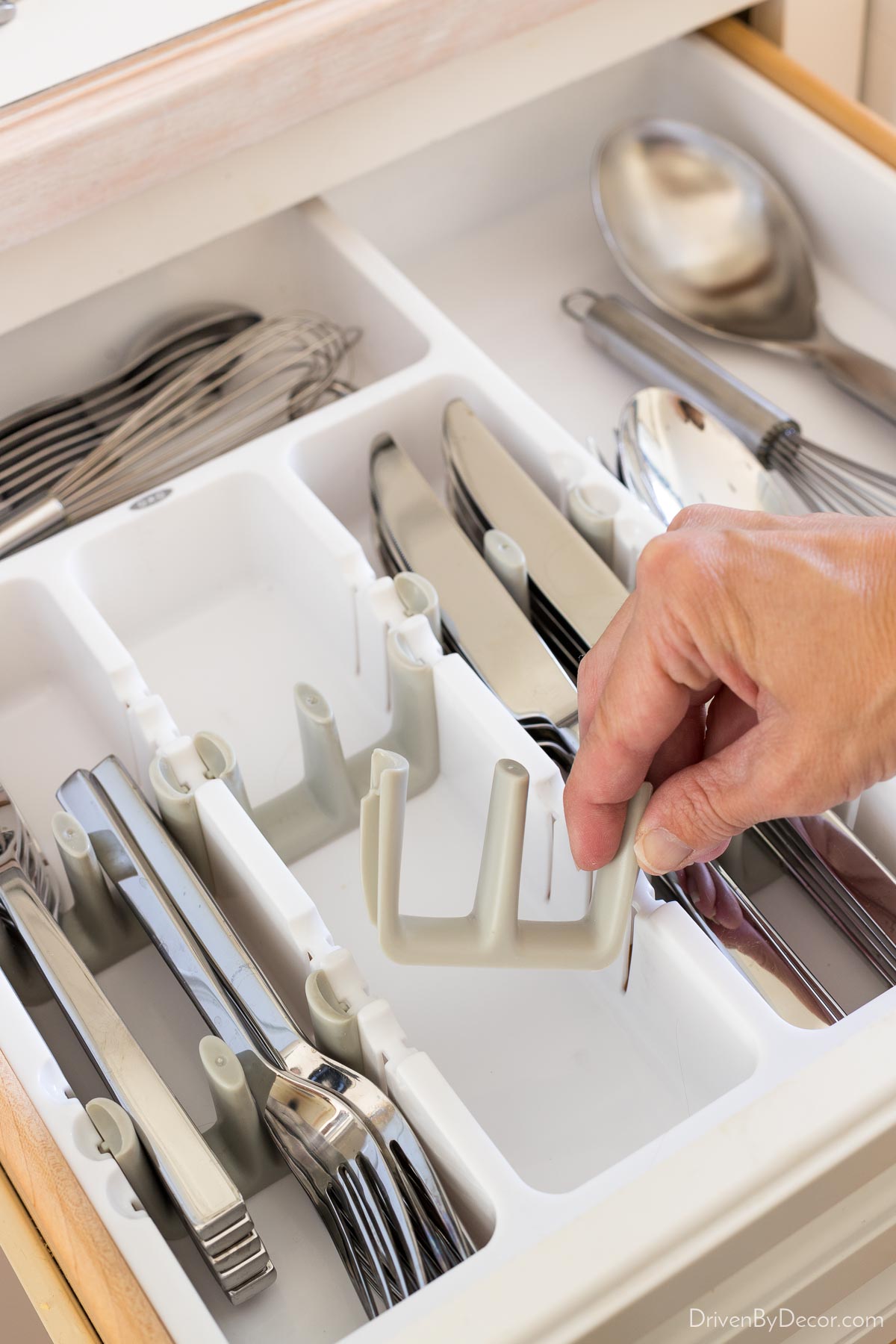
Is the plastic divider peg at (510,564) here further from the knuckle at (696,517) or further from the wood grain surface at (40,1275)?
the wood grain surface at (40,1275)

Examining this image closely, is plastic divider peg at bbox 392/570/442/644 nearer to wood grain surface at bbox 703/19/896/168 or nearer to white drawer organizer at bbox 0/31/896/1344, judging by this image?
white drawer organizer at bbox 0/31/896/1344

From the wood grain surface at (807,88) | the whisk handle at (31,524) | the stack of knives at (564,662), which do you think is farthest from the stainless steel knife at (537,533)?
the wood grain surface at (807,88)

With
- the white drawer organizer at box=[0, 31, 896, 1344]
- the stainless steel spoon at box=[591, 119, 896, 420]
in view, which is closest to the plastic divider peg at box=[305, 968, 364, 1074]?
the white drawer organizer at box=[0, 31, 896, 1344]

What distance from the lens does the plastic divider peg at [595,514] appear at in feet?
2.11

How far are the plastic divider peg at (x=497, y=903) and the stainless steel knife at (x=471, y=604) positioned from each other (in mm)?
101

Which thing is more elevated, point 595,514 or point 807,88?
point 807,88

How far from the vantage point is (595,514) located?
64cm

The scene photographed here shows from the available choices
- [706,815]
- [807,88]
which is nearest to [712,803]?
[706,815]

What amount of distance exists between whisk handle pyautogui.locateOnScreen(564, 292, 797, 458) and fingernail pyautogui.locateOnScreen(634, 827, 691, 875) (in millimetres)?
333

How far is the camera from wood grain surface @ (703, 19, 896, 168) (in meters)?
0.80

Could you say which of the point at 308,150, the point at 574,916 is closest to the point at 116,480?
the point at 308,150

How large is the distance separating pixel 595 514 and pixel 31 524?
0.29 meters

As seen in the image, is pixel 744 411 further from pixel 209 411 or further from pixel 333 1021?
pixel 333 1021
